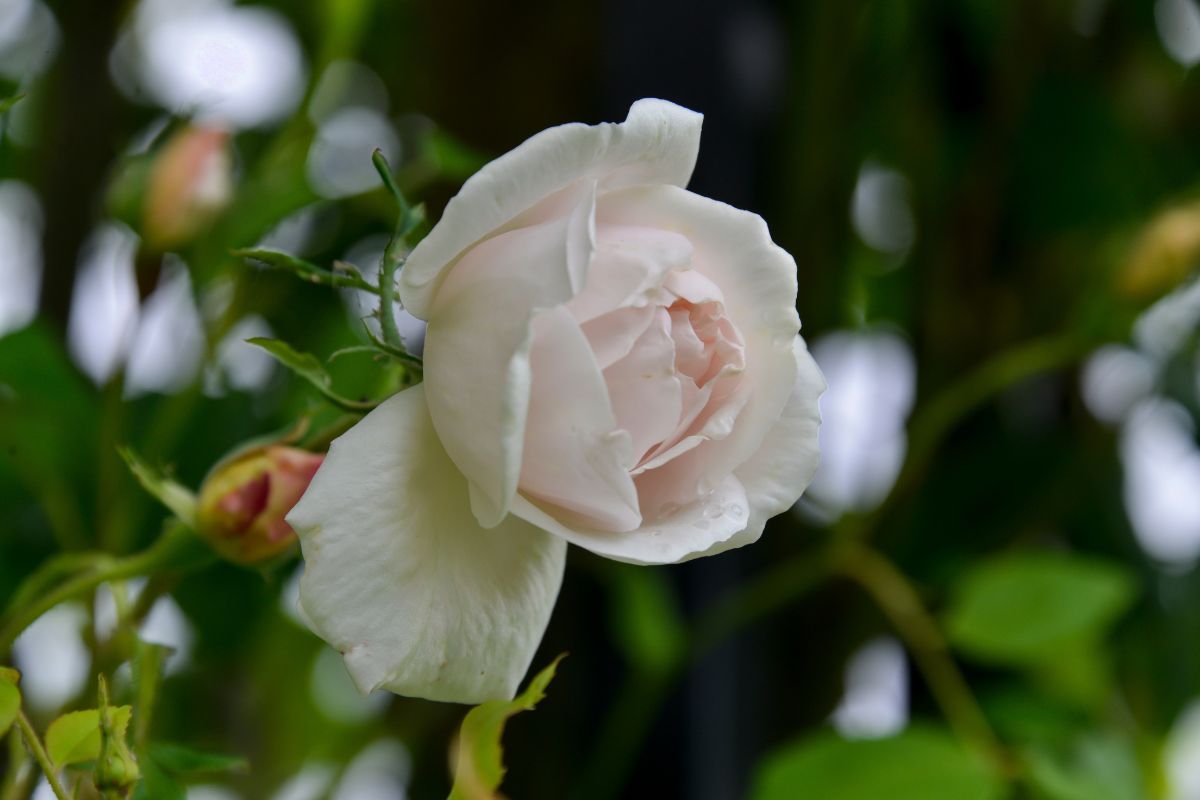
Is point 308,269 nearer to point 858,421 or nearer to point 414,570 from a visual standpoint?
point 414,570

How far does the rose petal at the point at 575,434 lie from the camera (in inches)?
5.8

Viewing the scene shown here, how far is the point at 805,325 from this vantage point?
521mm

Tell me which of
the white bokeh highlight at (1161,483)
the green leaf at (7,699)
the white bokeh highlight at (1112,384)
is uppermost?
the green leaf at (7,699)

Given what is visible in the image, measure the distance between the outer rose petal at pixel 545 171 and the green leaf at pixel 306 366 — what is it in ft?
0.05

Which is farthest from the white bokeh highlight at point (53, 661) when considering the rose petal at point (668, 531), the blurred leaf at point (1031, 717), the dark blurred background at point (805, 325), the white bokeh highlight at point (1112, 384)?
the white bokeh highlight at point (1112, 384)

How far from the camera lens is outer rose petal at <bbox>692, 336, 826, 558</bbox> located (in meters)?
0.17

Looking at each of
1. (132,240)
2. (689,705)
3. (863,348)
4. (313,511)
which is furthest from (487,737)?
(863,348)

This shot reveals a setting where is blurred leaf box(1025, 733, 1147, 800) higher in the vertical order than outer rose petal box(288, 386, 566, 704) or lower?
lower

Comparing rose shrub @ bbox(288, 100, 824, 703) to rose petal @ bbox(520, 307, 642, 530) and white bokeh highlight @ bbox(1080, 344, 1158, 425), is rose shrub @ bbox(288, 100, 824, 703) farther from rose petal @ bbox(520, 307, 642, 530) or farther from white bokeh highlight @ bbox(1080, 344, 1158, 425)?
white bokeh highlight @ bbox(1080, 344, 1158, 425)

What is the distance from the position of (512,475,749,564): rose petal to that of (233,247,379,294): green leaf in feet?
0.11

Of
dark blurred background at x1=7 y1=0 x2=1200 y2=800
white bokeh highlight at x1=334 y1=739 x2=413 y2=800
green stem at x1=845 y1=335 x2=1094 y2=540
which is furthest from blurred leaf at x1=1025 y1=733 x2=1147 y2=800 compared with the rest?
white bokeh highlight at x1=334 y1=739 x2=413 y2=800

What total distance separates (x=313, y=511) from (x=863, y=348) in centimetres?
50

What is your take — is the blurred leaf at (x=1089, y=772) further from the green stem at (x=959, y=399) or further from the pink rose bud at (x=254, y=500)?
the pink rose bud at (x=254, y=500)

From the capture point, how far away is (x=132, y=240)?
270 millimetres
